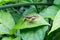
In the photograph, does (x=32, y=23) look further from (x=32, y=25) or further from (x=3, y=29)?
(x=3, y=29)

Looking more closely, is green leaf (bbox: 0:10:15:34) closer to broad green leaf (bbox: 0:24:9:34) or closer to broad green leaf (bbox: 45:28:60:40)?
broad green leaf (bbox: 0:24:9:34)

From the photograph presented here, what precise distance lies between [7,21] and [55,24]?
0.86ft

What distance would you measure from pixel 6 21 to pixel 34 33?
0.15 meters

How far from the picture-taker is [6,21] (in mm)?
840

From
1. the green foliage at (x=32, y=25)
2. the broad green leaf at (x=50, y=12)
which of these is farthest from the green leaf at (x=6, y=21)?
the broad green leaf at (x=50, y=12)

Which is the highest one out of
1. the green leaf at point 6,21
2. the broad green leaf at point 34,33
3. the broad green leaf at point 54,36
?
the green leaf at point 6,21

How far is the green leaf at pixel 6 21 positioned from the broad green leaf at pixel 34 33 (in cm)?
8

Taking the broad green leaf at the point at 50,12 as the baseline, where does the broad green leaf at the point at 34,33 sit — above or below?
below

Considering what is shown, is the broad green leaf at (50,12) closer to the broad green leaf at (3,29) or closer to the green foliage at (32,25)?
the green foliage at (32,25)

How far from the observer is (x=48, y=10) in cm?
88

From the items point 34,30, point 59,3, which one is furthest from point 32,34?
point 59,3

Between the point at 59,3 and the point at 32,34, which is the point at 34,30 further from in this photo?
the point at 59,3

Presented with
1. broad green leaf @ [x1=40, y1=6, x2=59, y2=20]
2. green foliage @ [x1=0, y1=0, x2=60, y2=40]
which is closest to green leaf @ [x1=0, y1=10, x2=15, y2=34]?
green foliage @ [x1=0, y1=0, x2=60, y2=40]

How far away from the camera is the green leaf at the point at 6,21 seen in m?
0.81
